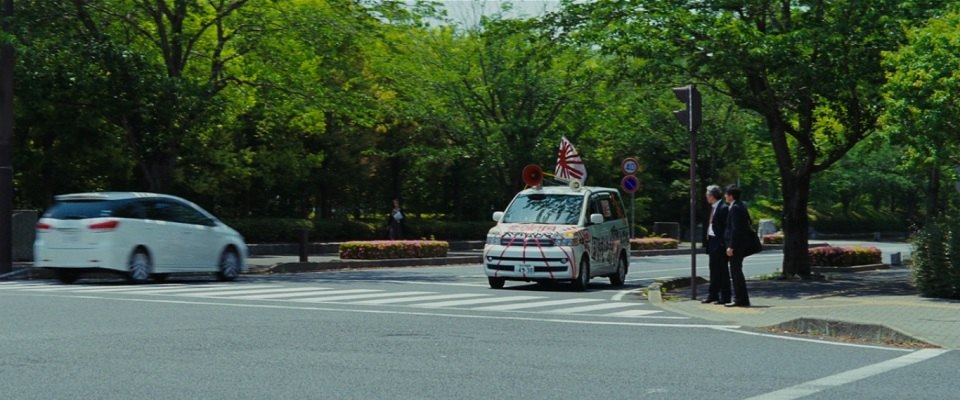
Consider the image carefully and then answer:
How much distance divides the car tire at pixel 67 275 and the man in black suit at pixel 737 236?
1120 centimetres

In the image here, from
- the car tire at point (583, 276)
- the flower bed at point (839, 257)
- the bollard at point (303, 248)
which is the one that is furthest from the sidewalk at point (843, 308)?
the bollard at point (303, 248)

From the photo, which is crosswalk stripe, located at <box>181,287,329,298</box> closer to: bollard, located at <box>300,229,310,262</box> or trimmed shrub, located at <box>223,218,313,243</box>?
bollard, located at <box>300,229,310,262</box>

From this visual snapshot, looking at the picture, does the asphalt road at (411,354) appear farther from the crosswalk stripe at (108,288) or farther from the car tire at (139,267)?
the car tire at (139,267)

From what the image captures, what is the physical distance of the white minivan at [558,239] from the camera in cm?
2031

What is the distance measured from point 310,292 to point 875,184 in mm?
56758

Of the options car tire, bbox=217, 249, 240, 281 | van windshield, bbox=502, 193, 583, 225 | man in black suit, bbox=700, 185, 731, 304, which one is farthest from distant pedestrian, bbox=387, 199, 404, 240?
man in black suit, bbox=700, 185, 731, 304

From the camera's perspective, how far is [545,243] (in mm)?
20344

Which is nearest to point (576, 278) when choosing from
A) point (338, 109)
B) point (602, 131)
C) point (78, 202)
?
point (78, 202)

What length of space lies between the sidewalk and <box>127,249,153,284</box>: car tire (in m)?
8.92

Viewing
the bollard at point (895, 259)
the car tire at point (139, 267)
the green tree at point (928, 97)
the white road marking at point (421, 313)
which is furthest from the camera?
the bollard at point (895, 259)

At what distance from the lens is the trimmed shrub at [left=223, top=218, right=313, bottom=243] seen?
39.1m

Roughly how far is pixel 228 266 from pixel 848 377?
1532 centimetres

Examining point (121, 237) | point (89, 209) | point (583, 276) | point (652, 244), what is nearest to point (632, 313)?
point (583, 276)

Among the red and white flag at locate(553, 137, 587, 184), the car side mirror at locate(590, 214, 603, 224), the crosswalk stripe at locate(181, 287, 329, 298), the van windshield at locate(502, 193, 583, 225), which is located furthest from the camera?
the red and white flag at locate(553, 137, 587, 184)
